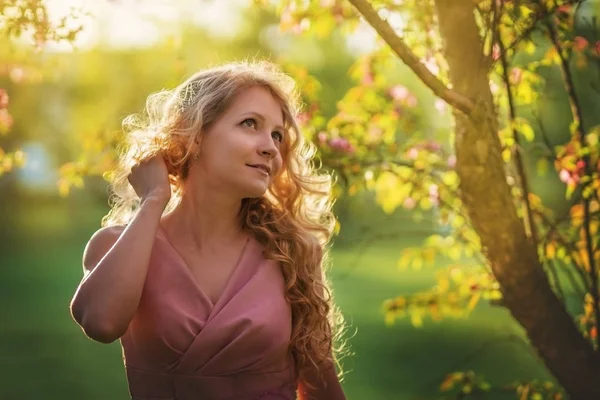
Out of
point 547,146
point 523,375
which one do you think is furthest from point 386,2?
point 523,375

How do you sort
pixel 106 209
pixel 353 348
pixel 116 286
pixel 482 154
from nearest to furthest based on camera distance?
pixel 116 286 → pixel 482 154 → pixel 353 348 → pixel 106 209

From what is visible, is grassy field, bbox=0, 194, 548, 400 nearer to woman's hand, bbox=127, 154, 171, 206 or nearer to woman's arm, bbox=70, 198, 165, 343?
woman's hand, bbox=127, 154, 171, 206

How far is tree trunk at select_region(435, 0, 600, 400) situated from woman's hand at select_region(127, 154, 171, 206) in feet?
3.49

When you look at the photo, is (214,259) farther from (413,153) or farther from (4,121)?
(413,153)

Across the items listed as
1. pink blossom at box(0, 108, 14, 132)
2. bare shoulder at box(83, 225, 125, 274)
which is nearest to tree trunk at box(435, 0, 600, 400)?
bare shoulder at box(83, 225, 125, 274)

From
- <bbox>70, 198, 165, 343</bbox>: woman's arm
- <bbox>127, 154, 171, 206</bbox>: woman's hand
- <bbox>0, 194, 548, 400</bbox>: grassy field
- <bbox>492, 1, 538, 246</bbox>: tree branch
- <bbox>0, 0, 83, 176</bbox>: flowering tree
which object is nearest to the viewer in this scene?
<bbox>70, 198, 165, 343</bbox>: woman's arm

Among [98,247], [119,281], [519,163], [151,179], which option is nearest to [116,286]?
[119,281]

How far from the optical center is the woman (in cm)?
200

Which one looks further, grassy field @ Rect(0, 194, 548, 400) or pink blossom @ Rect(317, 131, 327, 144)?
grassy field @ Rect(0, 194, 548, 400)

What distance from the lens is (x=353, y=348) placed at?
10.4m

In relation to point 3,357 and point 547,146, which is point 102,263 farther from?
point 3,357

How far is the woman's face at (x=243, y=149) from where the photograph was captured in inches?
83.9

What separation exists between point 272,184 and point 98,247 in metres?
0.52

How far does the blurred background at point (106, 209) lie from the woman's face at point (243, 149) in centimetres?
51
